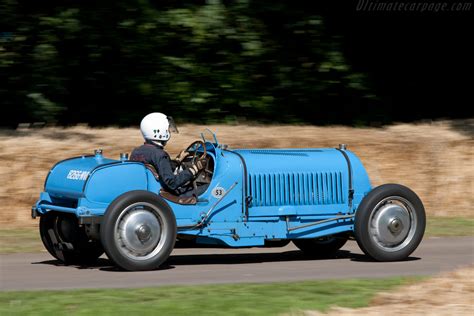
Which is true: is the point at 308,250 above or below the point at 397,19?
below

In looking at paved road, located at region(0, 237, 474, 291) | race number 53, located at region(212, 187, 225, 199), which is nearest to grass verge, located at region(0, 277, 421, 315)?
paved road, located at region(0, 237, 474, 291)

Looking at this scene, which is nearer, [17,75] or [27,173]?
[27,173]

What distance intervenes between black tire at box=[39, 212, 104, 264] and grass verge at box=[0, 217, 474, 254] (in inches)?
50.9

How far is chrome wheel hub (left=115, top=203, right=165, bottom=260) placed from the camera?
1050cm

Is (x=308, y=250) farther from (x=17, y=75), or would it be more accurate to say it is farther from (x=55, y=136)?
(x=17, y=75)

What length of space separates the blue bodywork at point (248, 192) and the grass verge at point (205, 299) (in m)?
1.70

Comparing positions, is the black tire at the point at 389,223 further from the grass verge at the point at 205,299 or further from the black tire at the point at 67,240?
the black tire at the point at 67,240

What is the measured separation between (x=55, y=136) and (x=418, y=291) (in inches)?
423

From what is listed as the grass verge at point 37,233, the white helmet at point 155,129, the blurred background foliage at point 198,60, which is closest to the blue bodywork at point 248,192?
the white helmet at point 155,129

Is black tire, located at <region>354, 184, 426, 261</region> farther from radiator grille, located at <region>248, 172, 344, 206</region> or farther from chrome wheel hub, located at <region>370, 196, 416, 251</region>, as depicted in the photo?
radiator grille, located at <region>248, 172, 344, 206</region>

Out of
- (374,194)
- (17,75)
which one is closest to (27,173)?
(17,75)

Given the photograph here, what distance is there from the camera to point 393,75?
24281 mm

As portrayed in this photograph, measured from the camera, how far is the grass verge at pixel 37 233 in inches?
517

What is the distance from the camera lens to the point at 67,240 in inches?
451
